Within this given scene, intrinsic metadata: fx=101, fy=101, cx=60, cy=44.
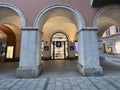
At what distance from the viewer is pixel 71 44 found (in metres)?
14.3

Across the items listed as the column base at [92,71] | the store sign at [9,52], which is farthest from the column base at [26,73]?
the store sign at [9,52]

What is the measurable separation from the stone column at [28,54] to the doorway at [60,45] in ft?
30.0

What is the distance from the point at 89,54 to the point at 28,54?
336cm

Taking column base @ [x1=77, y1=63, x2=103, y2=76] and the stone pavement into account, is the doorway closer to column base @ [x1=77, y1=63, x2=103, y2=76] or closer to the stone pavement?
column base @ [x1=77, y1=63, x2=103, y2=76]

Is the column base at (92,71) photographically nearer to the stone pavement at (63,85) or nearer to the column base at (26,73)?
the stone pavement at (63,85)

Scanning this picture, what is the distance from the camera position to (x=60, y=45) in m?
14.9

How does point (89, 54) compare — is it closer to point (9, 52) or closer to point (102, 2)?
point (102, 2)

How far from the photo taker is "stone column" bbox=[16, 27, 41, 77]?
17.4 feet

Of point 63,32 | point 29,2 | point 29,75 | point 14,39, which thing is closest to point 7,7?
point 29,2

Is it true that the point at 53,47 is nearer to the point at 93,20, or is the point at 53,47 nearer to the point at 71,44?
the point at 71,44

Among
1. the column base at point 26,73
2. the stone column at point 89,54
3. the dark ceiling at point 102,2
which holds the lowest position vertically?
the column base at point 26,73

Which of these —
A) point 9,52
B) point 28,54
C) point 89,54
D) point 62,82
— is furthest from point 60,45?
point 62,82

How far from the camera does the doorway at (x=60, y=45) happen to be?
48.5 feet

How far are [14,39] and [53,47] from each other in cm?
529
